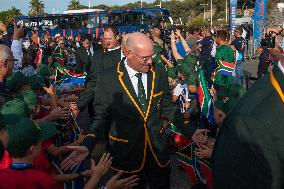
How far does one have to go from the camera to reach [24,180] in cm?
225

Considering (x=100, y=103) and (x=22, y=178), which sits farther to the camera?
(x=100, y=103)

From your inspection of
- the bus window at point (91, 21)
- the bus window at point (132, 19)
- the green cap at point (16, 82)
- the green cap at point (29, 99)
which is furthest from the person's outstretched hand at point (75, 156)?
the bus window at point (91, 21)

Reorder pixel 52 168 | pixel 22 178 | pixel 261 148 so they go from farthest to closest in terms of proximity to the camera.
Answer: pixel 52 168, pixel 22 178, pixel 261 148

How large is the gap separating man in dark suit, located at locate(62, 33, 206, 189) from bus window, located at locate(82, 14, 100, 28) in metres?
25.8

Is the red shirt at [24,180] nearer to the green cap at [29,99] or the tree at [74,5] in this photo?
the green cap at [29,99]

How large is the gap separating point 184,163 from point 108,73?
1.57m

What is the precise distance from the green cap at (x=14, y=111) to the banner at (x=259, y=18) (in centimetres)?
1552

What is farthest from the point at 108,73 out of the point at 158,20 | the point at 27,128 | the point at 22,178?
the point at 158,20

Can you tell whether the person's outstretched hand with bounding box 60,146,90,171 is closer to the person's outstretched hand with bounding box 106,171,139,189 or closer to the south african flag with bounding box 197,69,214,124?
the person's outstretched hand with bounding box 106,171,139,189

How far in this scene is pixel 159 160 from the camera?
11.0ft

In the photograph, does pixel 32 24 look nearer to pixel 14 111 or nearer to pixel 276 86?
pixel 14 111

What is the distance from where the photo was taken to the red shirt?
7.20 feet

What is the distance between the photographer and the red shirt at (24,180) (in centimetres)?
220

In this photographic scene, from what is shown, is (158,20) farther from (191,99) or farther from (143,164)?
(143,164)
